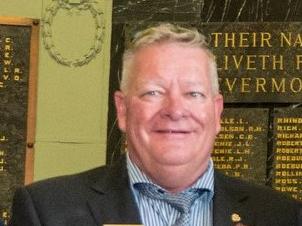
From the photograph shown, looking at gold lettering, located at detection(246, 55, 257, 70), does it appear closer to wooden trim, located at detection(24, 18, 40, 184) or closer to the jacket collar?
wooden trim, located at detection(24, 18, 40, 184)

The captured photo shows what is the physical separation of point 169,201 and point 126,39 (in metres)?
1.80

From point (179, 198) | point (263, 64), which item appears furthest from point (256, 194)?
point (263, 64)

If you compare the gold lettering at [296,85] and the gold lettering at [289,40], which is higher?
the gold lettering at [289,40]

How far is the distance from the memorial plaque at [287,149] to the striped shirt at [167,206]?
1.57 m

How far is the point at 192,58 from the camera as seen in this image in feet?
7.65

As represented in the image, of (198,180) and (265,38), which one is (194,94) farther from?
(265,38)

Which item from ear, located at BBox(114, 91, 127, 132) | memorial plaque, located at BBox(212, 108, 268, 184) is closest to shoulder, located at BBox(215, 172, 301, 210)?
ear, located at BBox(114, 91, 127, 132)

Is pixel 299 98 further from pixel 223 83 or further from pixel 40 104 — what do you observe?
pixel 40 104

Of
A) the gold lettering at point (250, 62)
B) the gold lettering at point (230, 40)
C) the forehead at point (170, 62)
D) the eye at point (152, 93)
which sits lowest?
the eye at point (152, 93)

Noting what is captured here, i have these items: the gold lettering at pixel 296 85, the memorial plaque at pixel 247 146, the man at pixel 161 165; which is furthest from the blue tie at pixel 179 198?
the gold lettering at pixel 296 85

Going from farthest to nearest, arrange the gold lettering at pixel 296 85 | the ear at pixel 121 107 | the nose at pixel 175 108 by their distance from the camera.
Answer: the gold lettering at pixel 296 85 → the ear at pixel 121 107 → the nose at pixel 175 108

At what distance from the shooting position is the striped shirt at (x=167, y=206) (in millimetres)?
2305

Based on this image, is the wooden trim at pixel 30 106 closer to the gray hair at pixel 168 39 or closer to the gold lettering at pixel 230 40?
the gold lettering at pixel 230 40

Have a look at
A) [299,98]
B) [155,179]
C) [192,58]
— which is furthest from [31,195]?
[299,98]
